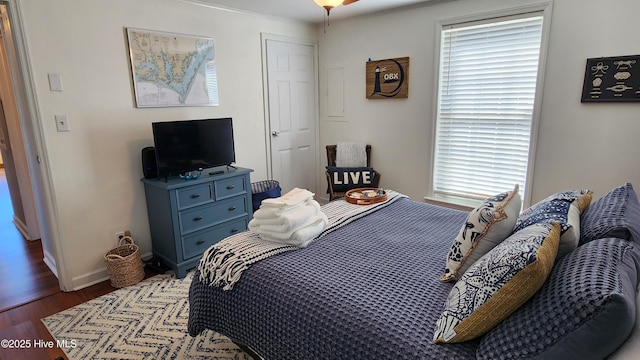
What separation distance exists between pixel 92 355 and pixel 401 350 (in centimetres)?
189

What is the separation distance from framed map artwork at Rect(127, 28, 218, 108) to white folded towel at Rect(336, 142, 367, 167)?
59.7 inches

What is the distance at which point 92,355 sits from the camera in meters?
2.06

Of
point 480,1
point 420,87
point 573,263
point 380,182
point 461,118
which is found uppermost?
point 480,1

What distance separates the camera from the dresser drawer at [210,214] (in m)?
2.94

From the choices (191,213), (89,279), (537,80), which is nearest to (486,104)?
(537,80)

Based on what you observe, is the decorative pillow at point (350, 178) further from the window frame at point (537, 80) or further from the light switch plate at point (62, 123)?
the light switch plate at point (62, 123)

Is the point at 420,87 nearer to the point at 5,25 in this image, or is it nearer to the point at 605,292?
the point at 605,292

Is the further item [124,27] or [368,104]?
[368,104]

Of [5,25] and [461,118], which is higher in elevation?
[5,25]

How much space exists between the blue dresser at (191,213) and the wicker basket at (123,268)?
0.24m

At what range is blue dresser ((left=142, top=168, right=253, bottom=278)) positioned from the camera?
2.88m

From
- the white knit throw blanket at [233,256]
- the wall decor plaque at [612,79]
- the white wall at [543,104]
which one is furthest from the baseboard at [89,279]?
the wall decor plaque at [612,79]

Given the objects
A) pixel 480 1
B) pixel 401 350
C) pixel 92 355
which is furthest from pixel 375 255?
pixel 480 1

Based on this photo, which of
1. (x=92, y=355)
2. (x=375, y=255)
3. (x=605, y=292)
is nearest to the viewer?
(x=605, y=292)
